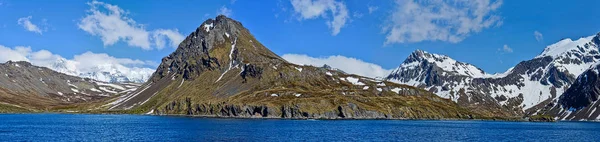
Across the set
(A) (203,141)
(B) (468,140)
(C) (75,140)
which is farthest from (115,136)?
(B) (468,140)

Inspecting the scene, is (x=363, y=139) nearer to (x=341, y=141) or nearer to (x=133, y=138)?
(x=341, y=141)

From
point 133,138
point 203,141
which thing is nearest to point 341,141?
point 203,141

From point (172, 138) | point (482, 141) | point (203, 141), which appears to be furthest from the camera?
point (482, 141)

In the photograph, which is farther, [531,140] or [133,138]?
[531,140]

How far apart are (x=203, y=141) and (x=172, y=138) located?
42.1ft

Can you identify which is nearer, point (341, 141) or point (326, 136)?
point (341, 141)

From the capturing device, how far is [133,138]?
13425 cm

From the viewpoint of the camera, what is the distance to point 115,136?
5527 inches

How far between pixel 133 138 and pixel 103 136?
1105cm

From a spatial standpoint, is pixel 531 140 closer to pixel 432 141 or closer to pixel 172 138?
pixel 432 141

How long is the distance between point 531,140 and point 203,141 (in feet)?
275

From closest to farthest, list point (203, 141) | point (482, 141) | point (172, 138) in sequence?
point (203, 141), point (172, 138), point (482, 141)

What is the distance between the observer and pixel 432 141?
142 metres

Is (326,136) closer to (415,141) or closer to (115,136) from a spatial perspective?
(415,141)
